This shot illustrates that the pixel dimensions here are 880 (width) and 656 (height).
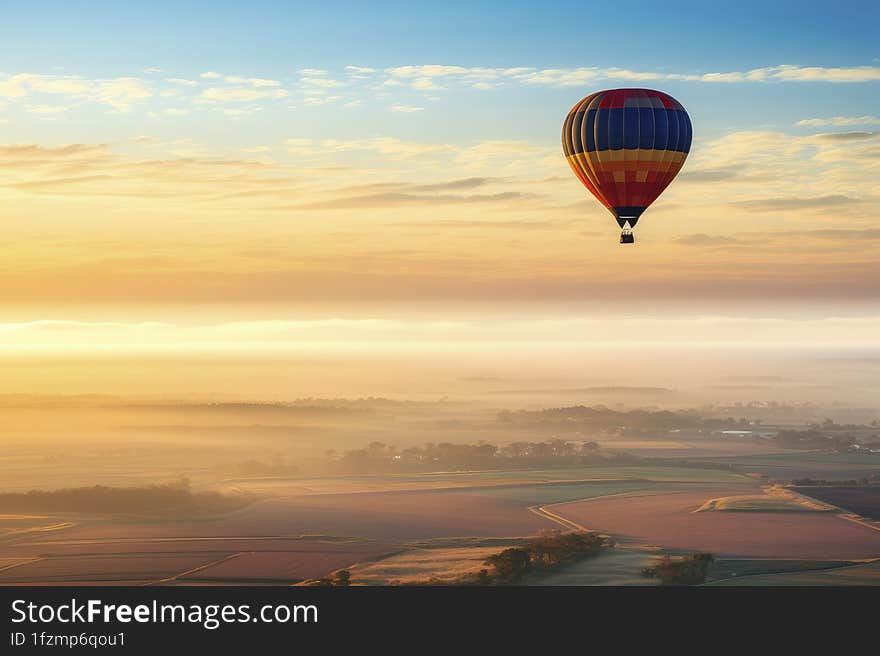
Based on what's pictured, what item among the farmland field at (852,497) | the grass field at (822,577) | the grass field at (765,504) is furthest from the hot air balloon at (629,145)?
the grass field at (765,504)

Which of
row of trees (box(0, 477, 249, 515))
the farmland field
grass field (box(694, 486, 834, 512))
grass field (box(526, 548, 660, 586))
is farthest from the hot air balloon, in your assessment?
row of trees (box(0, 477, 249, 515))

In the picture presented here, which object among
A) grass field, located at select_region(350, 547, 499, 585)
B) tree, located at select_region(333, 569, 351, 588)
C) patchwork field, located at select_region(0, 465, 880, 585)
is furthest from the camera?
patchwork field, located at select_region(0, 465, 880, 585)

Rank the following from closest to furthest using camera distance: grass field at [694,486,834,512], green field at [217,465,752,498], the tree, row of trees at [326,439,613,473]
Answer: the tree → grass field at [694,486,834,512] → green field at [217,465,752,498] → row of trees at [326,439,613,473]

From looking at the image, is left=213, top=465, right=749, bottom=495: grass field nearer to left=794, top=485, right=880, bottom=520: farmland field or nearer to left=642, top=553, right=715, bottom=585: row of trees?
left=794, top=485, right=880, bottom=520: farmland field

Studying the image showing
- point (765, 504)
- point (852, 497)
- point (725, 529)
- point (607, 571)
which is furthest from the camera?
point (852, 497)

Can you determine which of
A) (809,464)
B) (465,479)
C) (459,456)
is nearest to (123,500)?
(465,479)

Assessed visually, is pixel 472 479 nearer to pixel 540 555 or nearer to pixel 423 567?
pixel 423 567

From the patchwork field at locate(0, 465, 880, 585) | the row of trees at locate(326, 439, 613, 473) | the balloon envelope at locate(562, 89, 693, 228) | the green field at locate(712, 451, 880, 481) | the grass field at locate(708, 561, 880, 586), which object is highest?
the balloon envelope at locate(562, 89, 693, 228)
